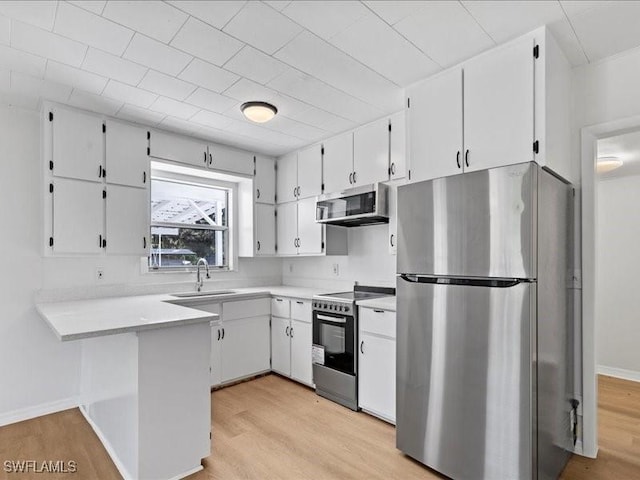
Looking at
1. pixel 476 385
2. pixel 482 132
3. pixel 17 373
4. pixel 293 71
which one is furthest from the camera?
pixel 17 373

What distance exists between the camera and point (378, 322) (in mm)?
2803

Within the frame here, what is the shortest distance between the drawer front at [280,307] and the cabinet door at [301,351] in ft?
0.44

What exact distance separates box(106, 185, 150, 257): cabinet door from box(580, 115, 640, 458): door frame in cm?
348

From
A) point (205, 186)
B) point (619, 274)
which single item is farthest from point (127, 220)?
point (619, 274)

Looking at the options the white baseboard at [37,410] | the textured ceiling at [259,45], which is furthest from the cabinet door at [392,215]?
the white baseboard at [37,410]

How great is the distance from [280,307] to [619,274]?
3.84m

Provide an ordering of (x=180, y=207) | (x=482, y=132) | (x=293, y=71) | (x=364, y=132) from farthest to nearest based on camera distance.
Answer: (x=180, y=207)
(x=364, y=132)
(x=293, y=71)
(x=482, y=132)

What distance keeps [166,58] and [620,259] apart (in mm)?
4909

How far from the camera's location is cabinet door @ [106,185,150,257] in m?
3.12

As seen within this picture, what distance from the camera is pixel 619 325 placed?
4008mm

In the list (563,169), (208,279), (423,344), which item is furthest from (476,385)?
(208,279)

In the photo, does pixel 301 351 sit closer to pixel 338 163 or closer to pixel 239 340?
pixel 239 340

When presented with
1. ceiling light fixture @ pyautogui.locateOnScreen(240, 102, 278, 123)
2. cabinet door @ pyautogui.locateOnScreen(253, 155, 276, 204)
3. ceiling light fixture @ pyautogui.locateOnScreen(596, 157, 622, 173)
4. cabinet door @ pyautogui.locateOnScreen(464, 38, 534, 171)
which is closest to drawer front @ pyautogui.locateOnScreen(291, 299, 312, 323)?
cabinet door @ pyautogui.locateOnScreen(253, 155, 276, 204)

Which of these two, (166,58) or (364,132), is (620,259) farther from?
(166,58)
